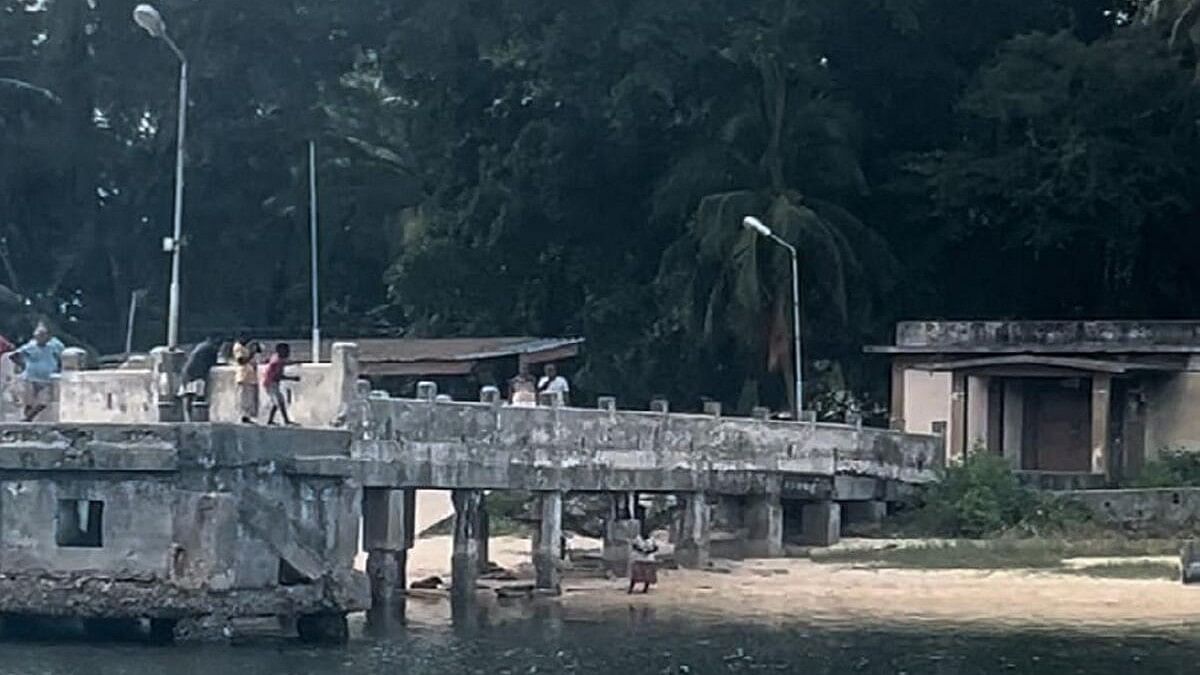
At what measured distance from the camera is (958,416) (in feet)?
209

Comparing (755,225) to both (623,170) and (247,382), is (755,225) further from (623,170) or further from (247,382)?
(247,382)

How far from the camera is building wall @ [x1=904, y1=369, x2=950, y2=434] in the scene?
6444 cm

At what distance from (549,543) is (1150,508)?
47.1 ft

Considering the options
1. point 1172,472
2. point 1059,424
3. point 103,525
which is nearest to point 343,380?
point 103,525

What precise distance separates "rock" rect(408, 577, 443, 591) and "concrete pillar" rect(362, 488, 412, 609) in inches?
189

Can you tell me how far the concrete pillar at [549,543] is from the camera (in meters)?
48.2

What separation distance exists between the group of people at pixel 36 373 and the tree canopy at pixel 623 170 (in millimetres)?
24341

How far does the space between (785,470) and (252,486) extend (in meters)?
18.1

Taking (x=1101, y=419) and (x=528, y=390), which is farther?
(x=1101, y=419)

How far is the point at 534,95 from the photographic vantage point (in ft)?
244

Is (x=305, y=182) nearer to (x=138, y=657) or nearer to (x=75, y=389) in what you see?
(x=75, y=389)

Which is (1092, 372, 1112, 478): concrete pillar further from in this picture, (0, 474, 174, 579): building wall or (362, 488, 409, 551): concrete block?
(0, 474, 174, 579): building wall

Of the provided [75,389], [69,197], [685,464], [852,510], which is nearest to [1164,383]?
[852,510]

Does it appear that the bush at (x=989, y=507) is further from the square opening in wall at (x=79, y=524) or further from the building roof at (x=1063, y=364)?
the square opening in wall at (x=79, y=524)
